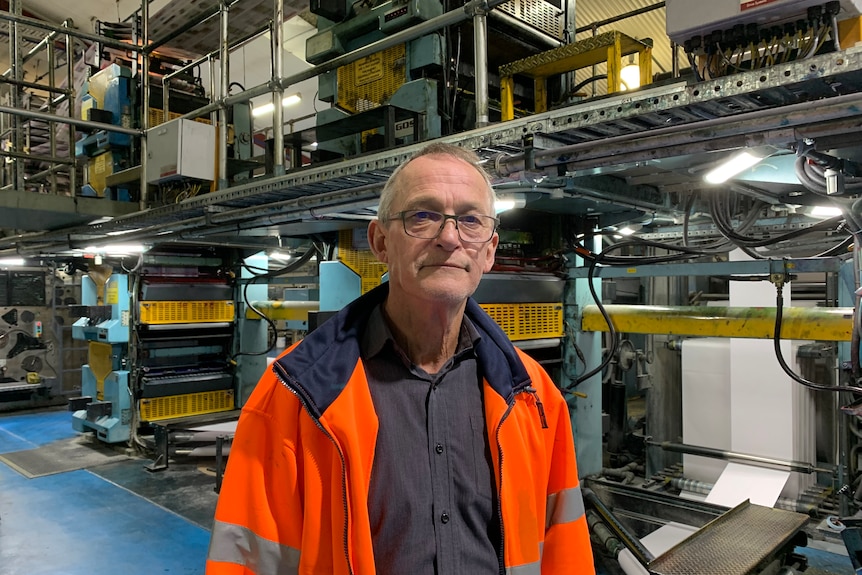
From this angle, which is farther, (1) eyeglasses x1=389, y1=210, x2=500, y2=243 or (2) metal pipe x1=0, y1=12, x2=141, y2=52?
(2) metal pipe x1=0, y1=12, x2=141, y2=52

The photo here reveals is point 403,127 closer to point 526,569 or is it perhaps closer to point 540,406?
point 540,406

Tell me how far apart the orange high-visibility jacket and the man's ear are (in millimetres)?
165

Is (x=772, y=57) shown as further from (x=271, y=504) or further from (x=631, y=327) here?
(x=631, y=327)

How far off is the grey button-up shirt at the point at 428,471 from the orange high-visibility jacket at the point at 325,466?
41mm

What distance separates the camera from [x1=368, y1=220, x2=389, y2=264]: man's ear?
1564 mm

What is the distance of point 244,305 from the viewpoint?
25.3 ft

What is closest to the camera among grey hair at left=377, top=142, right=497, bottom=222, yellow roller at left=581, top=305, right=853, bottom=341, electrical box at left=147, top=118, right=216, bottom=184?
grey hair at left=377, top=142, right=497, bottom=222

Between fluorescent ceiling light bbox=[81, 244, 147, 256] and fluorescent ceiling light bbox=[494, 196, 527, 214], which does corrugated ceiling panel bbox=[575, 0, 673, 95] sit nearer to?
fluorescent ceiling light bbox=[494, 196, 527, 214]

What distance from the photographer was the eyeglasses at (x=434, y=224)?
144 centimetres

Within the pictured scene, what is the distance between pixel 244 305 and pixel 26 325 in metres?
4.95

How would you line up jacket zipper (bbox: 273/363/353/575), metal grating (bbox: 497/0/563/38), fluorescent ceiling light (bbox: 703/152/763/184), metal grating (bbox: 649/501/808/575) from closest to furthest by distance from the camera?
1. jacket zipper (bbox: 273/363/353/575)
2. fluorescent ceiling light (bbox: 703/152/763/184)
3. metal grating (bbox: 649/501/808/575)
4. metal grating (bbox: 497/0/563/38)

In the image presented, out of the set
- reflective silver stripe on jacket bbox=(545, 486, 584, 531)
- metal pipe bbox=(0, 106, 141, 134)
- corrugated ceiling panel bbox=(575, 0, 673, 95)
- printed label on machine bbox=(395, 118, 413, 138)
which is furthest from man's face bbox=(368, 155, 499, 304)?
corrugated ceiling panel bbox=(575, 0, 673, 95)

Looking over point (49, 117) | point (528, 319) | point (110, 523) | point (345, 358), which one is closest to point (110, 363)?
point (110, 523)

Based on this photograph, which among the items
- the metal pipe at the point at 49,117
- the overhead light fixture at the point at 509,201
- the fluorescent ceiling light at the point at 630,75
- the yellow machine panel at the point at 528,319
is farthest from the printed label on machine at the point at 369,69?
the fluorescent ceiling light at the point at 630,75
